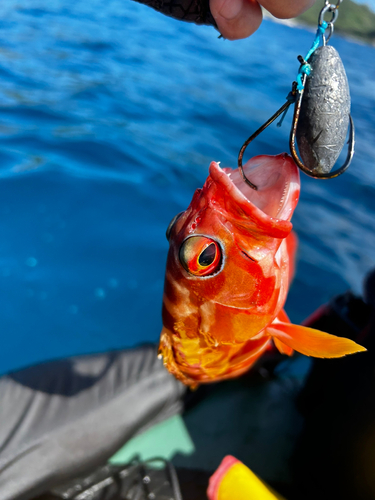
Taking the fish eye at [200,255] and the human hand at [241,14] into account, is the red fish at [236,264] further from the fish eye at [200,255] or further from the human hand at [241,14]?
the human hand at [241,14]

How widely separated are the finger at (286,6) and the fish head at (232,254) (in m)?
0.52

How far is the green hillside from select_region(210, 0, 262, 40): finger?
31.1m

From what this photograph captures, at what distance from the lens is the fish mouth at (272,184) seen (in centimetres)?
108

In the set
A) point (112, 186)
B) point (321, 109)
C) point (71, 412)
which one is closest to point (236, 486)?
point (71, 412)

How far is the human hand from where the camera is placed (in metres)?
1.22

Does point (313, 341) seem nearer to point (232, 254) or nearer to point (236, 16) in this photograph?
point (232, 254)

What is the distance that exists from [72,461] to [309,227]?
154 inches

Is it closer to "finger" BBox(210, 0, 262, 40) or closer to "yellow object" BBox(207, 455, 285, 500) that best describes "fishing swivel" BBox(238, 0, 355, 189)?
"finger" BBox(210, 0, 262, 40)

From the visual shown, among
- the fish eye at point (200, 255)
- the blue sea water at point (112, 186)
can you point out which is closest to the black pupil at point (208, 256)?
the fish eye at point (200, 255)

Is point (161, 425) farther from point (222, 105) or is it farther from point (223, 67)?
point (223, 67)

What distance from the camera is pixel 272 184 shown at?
115 centimetres

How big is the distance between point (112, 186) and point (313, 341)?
3979 mm

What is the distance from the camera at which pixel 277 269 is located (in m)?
1.26

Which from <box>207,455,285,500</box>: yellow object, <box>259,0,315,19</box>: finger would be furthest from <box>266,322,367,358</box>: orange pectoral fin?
<box>259,0,315,19</box>: finger
